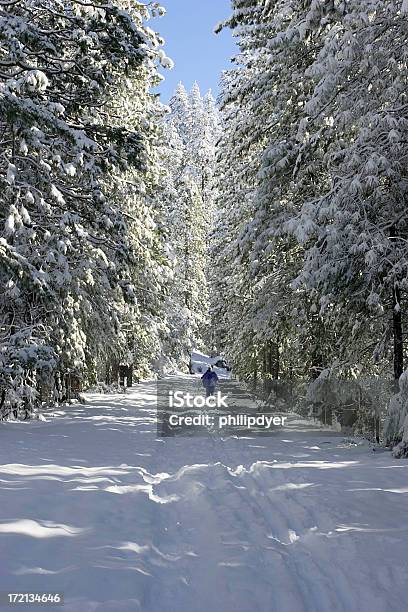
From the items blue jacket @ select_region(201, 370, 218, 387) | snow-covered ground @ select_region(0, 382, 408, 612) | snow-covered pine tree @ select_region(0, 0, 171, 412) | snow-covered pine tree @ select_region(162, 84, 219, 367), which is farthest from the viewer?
snow-covered pine tree @ select_region(162, 84, 219, 367)

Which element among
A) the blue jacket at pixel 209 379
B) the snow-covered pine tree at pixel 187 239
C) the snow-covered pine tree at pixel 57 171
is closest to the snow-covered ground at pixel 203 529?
the snow-covered pine tree at pixel 57 171

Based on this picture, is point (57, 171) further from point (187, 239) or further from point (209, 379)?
point (187, 239)

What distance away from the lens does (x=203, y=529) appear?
629 cm

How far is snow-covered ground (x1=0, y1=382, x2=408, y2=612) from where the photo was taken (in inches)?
176

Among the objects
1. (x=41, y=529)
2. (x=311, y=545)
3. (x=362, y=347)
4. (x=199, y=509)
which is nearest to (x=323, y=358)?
(x=362, y=347)

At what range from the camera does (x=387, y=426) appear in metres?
10.5

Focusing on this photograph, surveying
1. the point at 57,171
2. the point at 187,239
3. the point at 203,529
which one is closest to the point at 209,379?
the point at 57,171

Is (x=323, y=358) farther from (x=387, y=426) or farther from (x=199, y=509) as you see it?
(x=199, y=509)

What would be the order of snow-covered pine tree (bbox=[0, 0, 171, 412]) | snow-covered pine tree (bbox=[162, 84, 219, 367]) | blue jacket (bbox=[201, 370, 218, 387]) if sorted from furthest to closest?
snow-covered pine tree (bbox=[162, 84, 219, 367]) → blue jacket (bbox=[201, 370, 218, 387]) → snow-covered pine tree (bbox=[0, 0, 171, 412])

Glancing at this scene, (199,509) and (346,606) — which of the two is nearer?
(346,606)

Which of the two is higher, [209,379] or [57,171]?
[57,171]

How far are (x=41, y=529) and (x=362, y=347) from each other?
9354 millimetres

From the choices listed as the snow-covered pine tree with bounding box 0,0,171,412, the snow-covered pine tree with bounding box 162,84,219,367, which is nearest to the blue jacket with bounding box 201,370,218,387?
the snow-covered pine tree with bounding box 162,84,219,367

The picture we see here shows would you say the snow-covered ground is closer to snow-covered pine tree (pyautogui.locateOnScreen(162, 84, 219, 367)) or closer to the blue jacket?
snow-covered pine tree (pyautogui.locateOnScreen(162, 84, 219, 367))
